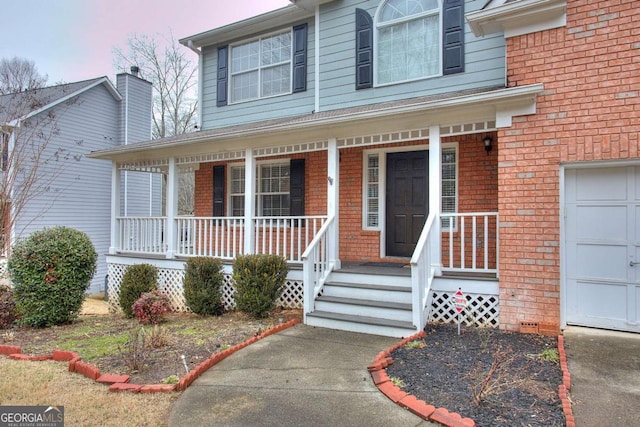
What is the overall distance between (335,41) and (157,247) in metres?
6.51

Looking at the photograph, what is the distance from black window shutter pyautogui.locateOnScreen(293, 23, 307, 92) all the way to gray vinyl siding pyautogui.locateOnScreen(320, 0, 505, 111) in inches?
19.0

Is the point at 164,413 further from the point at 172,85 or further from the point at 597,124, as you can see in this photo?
the point at 172,85

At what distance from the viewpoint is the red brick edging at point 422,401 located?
3.17 metres

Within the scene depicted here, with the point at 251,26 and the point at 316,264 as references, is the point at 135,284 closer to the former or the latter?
the point at 316,264

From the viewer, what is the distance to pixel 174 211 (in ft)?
30.1

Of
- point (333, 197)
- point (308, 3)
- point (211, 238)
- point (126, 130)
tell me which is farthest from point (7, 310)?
point (126, 130)

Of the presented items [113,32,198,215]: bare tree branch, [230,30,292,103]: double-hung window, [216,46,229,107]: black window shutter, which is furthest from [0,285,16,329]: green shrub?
[113,32,198,215]: bare tree branch

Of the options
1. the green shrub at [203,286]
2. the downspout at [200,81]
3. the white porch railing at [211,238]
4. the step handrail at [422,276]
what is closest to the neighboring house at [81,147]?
the downspout at [200,81]

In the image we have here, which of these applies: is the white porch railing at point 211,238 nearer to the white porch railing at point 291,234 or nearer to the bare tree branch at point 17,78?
the white porch railing at point 291,234

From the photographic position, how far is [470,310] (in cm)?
592

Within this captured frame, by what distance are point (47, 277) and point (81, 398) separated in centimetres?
411

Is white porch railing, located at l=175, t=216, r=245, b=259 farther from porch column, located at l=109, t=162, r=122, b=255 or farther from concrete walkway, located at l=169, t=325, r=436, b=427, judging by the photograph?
concrete walkway, located at l=169, t=325, r=436, b=427

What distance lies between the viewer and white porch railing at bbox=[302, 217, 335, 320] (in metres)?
6.46

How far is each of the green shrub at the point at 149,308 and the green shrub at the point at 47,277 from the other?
1284mm
